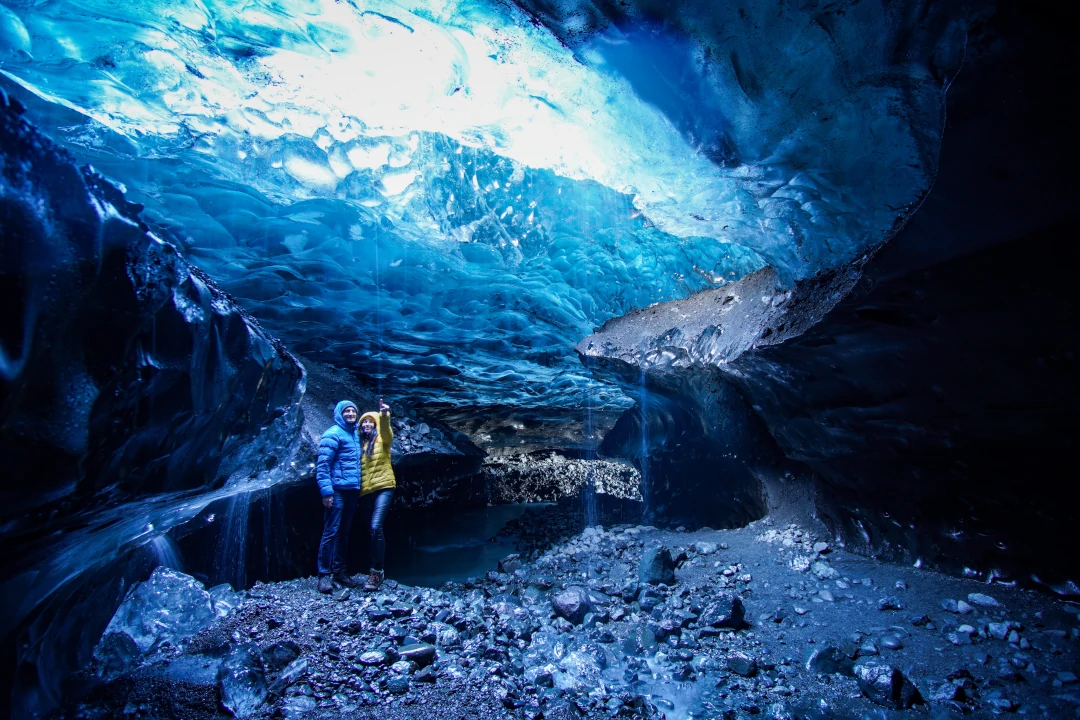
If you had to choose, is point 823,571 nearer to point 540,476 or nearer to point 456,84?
point 456,84

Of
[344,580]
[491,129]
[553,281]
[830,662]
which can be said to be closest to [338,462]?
[344,580]

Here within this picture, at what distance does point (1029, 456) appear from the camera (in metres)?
2.59

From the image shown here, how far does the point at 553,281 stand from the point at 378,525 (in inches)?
123

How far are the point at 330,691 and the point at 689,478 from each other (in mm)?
5568

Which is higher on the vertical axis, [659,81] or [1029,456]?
[659,81]

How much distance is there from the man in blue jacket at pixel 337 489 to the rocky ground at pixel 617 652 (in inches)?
16.0

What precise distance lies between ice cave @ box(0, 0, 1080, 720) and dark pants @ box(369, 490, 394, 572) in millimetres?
32

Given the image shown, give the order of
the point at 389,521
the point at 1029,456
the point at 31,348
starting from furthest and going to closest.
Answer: the point at 389,521 < the point at 1029,456 < the point at 31,348

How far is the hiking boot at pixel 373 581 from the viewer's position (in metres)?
3.97

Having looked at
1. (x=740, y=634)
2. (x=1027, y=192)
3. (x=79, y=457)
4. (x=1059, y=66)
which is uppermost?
(x=1059, y=66)

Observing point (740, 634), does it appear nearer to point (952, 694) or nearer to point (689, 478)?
point (952, 694)

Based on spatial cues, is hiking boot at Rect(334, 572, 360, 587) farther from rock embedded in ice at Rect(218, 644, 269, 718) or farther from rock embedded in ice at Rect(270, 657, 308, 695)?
rock embedded in ice at Rect(218, 644, 269, 718)

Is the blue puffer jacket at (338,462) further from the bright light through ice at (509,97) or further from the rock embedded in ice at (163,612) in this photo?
the bright light through ice at (509,97)

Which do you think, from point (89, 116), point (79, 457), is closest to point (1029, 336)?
point (79, 457)
